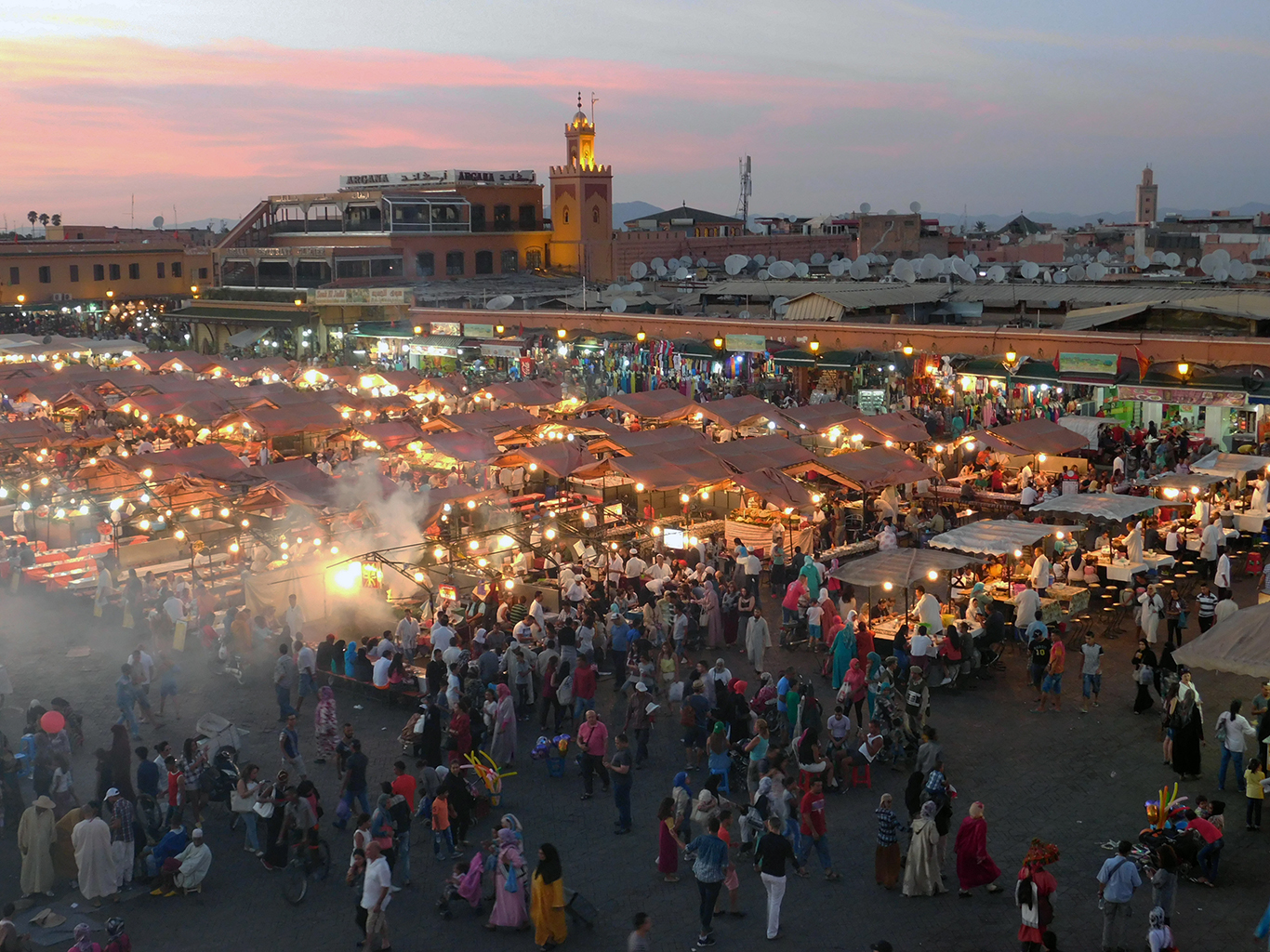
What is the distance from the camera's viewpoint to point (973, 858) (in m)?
9.92

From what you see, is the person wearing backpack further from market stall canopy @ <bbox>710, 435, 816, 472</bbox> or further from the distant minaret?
the distant minaret

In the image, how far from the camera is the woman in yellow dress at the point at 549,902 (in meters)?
9.34

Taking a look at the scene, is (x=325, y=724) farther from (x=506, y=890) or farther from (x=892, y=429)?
(x=892, y=429)

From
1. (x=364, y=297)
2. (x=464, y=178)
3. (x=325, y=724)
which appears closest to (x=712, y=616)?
(x=325, y=724)

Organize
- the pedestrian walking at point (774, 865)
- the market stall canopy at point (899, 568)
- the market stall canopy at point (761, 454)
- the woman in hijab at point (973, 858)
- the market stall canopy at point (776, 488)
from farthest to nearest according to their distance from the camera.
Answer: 1. the market stall canopy at point (761, 454)
2. the market stall canopy at point (776, 488)
3. the market stall canopy at point (899, 568)
4. the woman in hijab at point (973, 858)
5. the pedestrian walking at point (774, 865)

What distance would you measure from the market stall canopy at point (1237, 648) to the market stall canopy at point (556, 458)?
11824mm

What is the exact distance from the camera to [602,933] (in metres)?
9.64

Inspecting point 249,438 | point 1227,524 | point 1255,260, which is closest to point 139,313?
point 249,438

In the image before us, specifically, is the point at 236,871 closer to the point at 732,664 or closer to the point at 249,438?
the point at 732,664

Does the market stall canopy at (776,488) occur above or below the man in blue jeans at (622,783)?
above

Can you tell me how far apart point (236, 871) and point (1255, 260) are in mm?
54229

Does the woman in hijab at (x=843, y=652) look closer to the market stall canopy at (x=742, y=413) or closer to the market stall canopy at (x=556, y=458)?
the market stall canopy at (x=556, y=458)

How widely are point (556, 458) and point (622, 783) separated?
11.5 metres

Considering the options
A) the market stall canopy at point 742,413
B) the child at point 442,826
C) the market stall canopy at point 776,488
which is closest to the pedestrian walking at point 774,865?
the child at point 442,826
